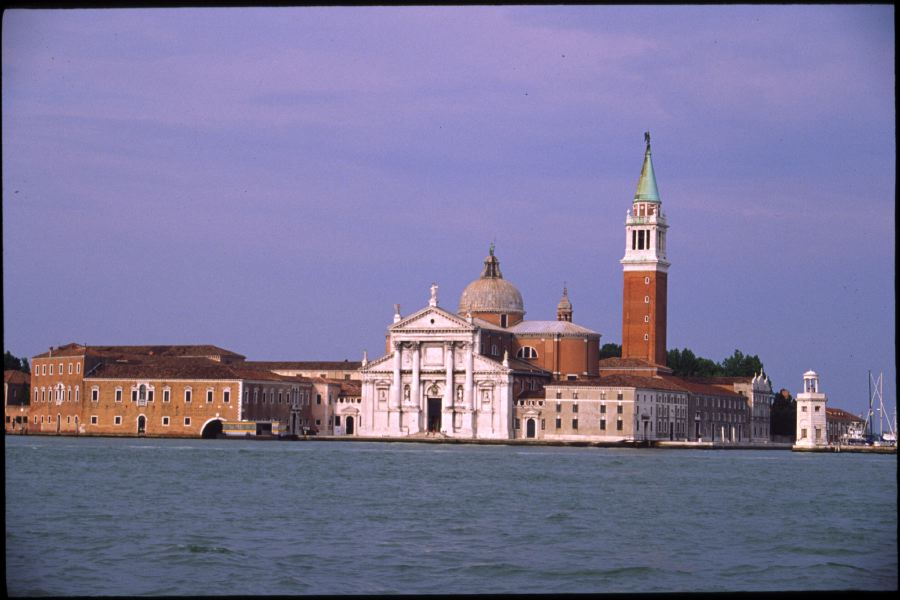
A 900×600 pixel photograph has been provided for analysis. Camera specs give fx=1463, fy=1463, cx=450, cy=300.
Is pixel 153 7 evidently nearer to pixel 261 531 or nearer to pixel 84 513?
pixel 261 531

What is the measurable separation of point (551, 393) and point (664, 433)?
5.45 meters

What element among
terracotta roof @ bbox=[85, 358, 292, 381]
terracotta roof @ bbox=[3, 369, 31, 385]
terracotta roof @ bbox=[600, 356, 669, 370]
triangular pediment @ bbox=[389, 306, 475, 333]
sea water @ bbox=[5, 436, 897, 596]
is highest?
triangular pediment @ bbox=[389, 306, 475, 333]

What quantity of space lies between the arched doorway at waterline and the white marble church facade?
6.33 meters

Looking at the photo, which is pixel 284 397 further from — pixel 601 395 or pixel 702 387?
pixel 702 387

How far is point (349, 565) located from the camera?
15.2 m

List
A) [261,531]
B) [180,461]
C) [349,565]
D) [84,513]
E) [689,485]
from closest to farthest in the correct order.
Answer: [349,565]
[261,531]
[84,513]
[689,485]
[180,461]

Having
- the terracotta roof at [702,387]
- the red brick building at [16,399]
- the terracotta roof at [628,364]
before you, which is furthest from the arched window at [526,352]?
the red brick building at [16,399]

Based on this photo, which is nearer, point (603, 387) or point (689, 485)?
point (689, 485)

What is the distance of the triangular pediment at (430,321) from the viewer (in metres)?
62.1

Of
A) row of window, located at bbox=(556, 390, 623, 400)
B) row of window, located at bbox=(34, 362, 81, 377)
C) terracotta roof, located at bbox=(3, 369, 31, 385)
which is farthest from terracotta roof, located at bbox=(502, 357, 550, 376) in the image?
terracotta roof, located at bbox=(3, 369, 31, 385)

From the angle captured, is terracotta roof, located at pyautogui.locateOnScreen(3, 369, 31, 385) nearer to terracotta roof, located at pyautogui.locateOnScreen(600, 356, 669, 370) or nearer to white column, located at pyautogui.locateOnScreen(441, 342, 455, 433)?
white column, located at pyautogui.locateOnScreen(441, 342, 455, 433)

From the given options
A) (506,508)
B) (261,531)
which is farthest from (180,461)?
(261,531)

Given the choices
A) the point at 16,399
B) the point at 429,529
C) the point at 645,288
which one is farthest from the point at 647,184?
the point at 429,529

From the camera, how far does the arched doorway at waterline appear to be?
63125mm
